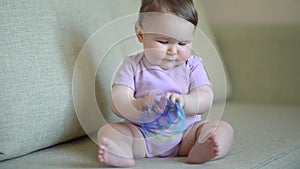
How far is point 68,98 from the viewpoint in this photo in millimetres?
1312

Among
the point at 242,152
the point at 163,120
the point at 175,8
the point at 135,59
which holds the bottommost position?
the point at 242,152

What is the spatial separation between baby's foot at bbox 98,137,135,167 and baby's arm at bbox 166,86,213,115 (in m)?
0.15

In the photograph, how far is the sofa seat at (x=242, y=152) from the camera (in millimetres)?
1146

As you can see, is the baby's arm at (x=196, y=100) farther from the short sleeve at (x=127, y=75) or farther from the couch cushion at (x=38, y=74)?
the couch cushion at (x=38, y=74)

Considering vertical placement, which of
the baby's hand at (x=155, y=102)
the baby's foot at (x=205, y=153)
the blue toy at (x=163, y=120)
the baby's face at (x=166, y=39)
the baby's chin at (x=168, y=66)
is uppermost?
the baby's face at (x=166, y=39)

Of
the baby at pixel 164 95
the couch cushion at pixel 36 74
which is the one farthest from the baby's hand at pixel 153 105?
the couch cushion at pixel 36 74

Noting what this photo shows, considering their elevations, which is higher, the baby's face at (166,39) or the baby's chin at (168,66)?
the baby's face at (166,39)

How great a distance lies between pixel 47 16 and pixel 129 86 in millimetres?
295

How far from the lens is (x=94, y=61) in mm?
1406

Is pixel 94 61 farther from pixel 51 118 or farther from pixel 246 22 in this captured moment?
pixel 246 22

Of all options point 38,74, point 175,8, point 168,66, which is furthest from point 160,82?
point 38,74

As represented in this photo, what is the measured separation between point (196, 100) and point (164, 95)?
8cm

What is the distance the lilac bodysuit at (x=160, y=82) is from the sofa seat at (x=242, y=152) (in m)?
0.04

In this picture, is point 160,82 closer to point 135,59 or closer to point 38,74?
point 135,59
